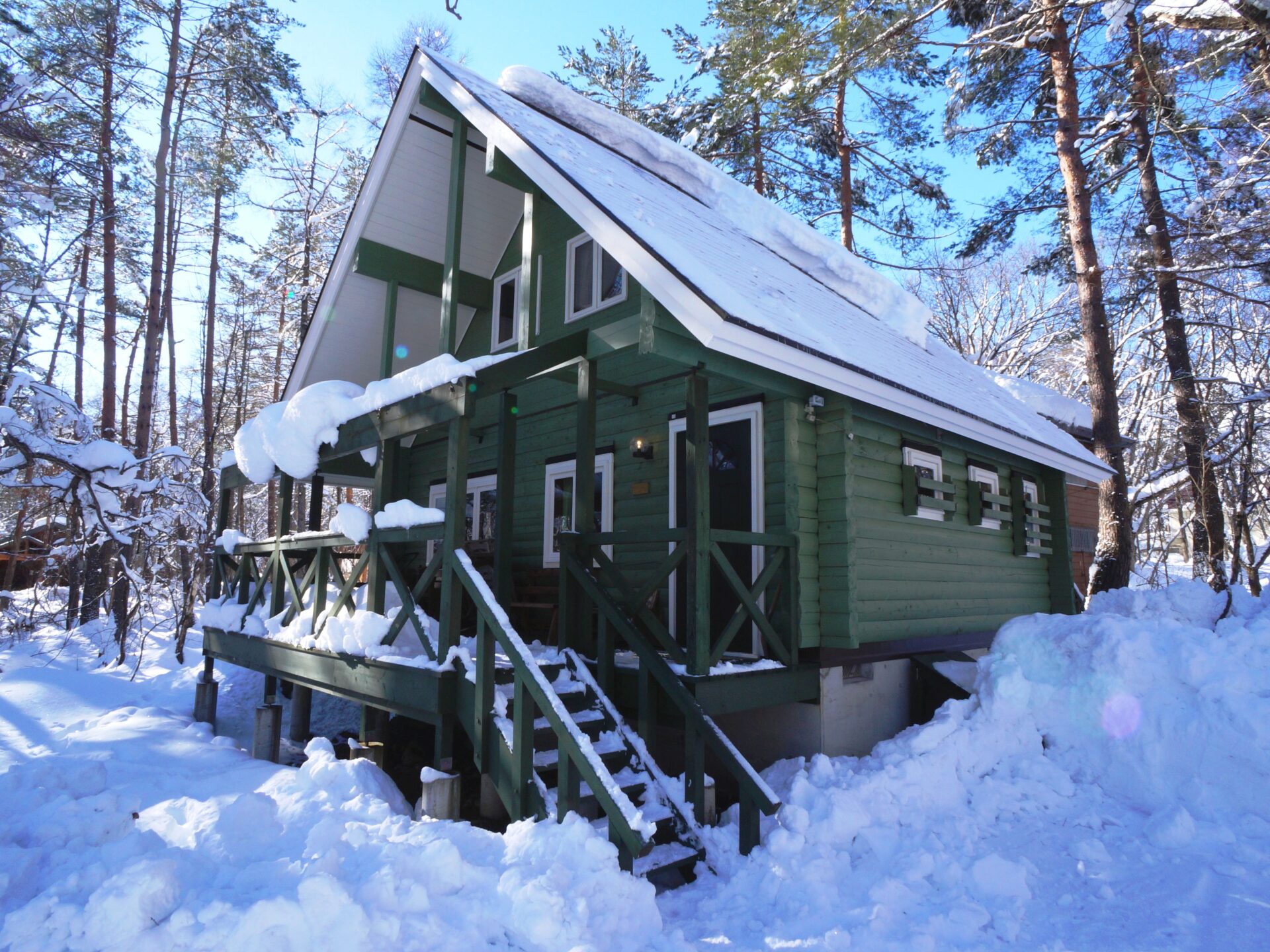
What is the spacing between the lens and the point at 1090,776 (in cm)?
601

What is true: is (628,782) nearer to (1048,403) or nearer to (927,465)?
(927,465)

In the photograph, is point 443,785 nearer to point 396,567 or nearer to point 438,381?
point 396,567

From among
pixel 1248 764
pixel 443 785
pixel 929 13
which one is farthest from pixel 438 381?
pixel 929 13

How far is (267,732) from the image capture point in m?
7.80

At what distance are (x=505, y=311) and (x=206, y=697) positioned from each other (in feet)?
19.8

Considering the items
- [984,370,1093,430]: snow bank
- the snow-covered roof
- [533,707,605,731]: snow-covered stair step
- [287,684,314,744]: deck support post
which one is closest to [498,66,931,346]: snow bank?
the snow-covered roof

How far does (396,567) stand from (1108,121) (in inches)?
511

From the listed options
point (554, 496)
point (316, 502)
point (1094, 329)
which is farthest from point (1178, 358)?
point (316, 502)

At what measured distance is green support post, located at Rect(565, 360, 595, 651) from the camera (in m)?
5.96

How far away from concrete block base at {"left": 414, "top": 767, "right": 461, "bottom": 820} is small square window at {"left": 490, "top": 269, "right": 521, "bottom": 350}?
18.0ft

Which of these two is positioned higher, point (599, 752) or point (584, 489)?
point (584, 489)

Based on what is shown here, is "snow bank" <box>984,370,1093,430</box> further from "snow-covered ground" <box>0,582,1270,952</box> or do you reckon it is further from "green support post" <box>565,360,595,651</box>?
"green support post" <box>565,360,595,651</box>

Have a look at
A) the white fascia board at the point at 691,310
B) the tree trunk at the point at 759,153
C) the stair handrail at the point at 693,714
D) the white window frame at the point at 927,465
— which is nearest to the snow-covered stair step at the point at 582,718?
the stair handrail at the point at 693,714

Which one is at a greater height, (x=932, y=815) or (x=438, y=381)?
(x=438, y=381)
